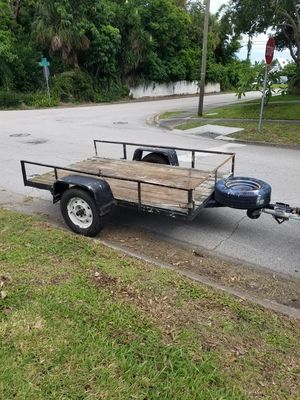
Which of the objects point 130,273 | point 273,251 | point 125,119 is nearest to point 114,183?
point 130,273

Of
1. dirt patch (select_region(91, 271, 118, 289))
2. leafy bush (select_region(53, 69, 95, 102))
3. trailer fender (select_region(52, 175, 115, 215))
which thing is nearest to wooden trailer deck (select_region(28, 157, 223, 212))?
trailer fender (select_region(52, 175, 115, 215))

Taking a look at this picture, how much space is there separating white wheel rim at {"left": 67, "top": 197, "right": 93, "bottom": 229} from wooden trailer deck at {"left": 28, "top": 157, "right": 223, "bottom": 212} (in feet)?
1.35

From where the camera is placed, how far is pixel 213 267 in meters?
4.32

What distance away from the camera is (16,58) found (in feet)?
88.1

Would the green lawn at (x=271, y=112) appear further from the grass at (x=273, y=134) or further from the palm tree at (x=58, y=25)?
the palm tree at (x=58, y=25)

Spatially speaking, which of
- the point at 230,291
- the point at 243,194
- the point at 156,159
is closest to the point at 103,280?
the point at 230,291

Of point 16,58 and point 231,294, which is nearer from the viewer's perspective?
point 231,294

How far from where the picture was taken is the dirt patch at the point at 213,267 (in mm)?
3852

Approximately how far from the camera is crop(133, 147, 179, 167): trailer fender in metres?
6.56

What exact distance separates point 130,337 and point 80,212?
2402 millimetres

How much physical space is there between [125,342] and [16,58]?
28.1 metres

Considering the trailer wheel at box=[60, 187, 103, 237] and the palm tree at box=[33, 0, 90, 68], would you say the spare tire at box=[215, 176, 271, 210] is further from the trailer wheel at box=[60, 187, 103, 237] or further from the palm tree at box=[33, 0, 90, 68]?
the palm tree at box=[33, 0, 90, 68]

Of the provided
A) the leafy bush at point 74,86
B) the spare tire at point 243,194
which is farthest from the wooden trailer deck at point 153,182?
the leafy bush at point 74,86

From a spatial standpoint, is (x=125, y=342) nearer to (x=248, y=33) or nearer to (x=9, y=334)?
(x=9, y=334)
